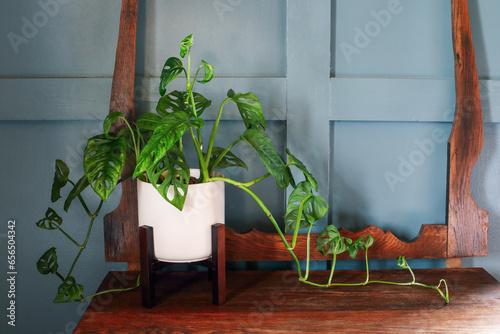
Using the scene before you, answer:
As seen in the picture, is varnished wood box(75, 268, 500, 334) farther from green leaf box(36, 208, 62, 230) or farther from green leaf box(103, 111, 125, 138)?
green leaf box(103, 111, 125, 138)

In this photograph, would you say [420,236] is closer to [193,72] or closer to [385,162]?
[385,162]

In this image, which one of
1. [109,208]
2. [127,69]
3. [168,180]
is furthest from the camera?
[109,208]

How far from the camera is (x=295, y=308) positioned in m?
0.99

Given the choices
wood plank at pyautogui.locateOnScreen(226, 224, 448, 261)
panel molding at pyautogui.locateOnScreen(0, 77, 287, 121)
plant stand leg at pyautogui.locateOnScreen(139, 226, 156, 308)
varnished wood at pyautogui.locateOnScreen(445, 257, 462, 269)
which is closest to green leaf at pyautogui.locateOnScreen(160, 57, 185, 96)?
panel molding at pyautogui.locateOnScreen(0, 77, 287, 121)

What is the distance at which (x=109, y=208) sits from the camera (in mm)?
1269

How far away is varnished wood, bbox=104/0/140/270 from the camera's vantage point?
3.75 feet

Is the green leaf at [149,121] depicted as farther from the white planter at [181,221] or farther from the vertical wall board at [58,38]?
the vertical wall board at [58,38]

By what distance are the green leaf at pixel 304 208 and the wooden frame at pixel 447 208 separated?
119 mm

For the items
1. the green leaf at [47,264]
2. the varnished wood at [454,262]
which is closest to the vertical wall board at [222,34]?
the green leaf at [47,264]

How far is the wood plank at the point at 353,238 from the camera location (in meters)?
1.20

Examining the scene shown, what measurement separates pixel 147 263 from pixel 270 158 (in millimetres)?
367

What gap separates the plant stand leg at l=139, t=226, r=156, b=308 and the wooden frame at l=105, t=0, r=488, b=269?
219 mm

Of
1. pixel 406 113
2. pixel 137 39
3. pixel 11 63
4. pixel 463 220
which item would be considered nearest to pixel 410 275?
pixel 463 220

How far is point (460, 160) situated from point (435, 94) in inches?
8.0
